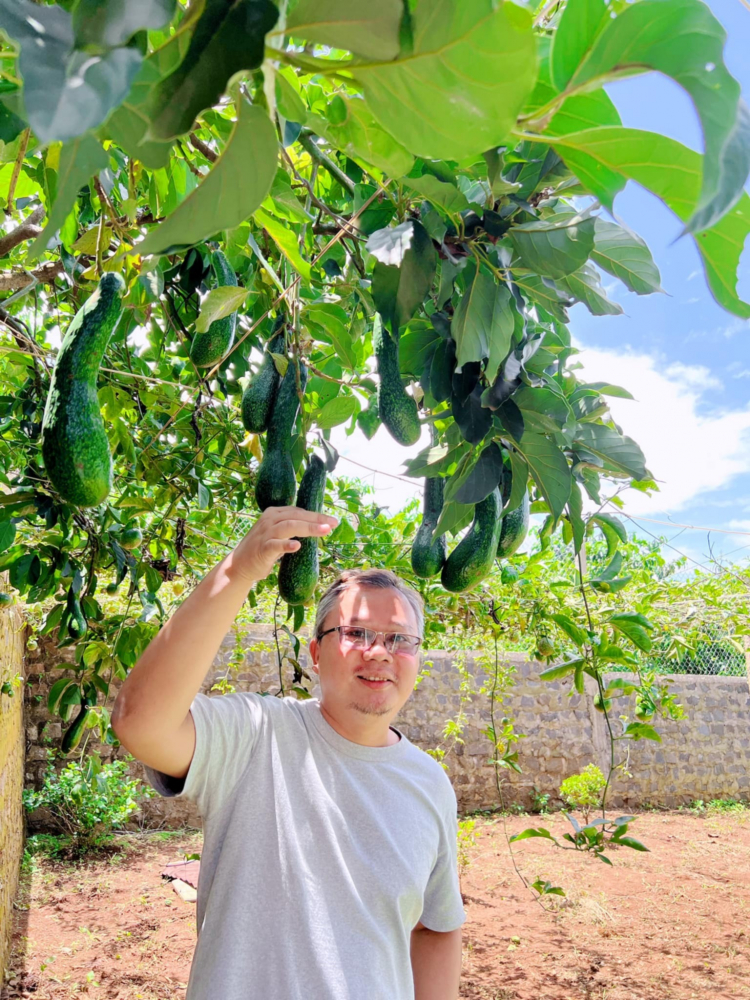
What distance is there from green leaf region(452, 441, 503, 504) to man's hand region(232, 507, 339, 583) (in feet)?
0.65

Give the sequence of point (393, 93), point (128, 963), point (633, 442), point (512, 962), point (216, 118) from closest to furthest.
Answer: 1. point (393, 93)
2. point (216, 118)
3. point (633, 442)
4. point (128, 963)
5. point (512, 962)

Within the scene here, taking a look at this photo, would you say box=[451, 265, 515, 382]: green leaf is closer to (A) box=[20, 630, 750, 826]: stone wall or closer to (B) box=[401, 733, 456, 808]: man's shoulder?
(B) box=[401, 733, 456, 808]: man's shoulder

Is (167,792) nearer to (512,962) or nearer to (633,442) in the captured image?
(633,442)

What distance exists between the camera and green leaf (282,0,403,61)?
14.6 inches

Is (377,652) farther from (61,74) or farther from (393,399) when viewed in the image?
(61,74)

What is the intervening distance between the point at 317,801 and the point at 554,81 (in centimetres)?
121

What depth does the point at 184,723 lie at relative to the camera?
1.21 m

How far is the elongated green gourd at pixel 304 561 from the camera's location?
1.22 metres

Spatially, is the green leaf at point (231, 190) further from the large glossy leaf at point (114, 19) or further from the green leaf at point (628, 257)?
the green leaf at point (628, 257)

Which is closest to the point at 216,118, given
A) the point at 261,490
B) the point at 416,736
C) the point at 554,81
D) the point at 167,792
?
the point at 261,490

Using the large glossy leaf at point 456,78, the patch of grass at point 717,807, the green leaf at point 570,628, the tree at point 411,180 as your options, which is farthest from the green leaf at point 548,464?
the patch of grass at point 717,807

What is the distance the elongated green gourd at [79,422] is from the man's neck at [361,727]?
0.79 metres

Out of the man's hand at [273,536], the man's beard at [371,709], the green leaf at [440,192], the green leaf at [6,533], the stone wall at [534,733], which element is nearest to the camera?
the green leaf at [440,192]

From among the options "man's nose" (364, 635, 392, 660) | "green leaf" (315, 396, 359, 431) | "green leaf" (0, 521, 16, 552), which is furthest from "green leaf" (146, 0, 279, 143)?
"green leaf" (0, 521, 16, 552)
